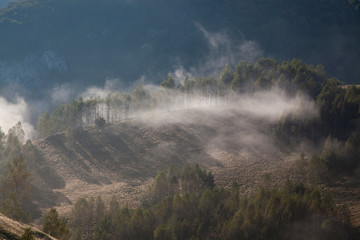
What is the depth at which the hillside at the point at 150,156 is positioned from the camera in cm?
6850

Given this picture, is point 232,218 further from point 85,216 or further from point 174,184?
point 85,216

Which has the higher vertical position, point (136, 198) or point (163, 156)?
point (163, 156)

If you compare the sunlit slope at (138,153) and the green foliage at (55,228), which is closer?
the green foliage at (55,228)

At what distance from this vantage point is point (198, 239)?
45.8m

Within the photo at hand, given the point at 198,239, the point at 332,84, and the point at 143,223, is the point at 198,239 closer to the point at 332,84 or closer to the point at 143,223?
the point at 143,223

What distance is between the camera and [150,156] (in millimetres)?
87062

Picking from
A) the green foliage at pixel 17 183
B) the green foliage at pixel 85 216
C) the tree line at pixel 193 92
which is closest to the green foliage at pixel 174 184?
the green foliage at pixel 85 216

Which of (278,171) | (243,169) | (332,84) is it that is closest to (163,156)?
(243,169)

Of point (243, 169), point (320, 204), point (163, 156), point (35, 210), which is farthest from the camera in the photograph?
point (163, 156)

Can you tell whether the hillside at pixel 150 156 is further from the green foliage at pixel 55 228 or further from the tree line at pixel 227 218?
the green foliage at pixel 55 228

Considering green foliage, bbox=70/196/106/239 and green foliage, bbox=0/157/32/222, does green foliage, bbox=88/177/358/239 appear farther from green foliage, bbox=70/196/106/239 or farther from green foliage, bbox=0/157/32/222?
green foliage, bbox=0/157/32/222

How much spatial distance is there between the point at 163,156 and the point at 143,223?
124 ft

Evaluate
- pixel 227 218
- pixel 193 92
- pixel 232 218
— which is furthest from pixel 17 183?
pixel 193 92

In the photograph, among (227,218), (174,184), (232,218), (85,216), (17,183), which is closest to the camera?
(232,218)
